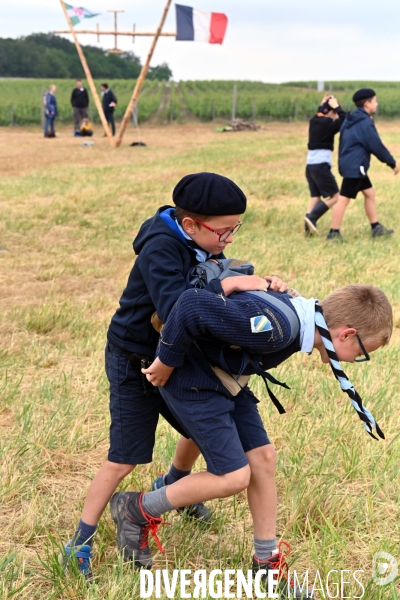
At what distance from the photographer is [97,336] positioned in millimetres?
5395

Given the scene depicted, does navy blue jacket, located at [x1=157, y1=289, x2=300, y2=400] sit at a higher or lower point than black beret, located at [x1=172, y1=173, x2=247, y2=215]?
lower

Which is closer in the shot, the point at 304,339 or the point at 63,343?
the point at 304,339

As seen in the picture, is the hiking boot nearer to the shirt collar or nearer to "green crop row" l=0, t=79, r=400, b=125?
the shirt collar

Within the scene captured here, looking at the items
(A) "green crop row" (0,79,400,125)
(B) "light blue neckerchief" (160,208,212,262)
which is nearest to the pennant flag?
(A) "green crop row" (0,79,400,125)

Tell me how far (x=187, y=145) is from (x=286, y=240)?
16191 millimetres

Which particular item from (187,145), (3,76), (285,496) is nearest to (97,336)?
(285,496)

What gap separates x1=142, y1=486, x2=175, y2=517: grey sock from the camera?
2662 millimetres

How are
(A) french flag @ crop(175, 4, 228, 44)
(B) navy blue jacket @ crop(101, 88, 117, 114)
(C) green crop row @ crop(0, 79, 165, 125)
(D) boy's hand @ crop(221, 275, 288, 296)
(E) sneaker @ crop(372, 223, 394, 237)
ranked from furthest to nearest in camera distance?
(C) green crop row @ crop(0, 79, 165, 125) → (B) navy blue jacket @ crop(101, 88, 117, 114) → (A) french flag @ crop(175, 4, 228, 44) → (E) sneaker @ crop(372, 223, 394, 237) → (D) boy's hand @ crop(221, 275, 288, 296)

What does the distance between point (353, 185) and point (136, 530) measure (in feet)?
22.3

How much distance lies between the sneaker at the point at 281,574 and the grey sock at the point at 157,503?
14.9 inches

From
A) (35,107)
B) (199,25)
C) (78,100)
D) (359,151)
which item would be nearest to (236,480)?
(359,151)

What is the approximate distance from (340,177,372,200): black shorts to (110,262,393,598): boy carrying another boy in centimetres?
658

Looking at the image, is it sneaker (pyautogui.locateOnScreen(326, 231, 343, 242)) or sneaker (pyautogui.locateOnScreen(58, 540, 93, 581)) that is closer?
sneaker (pyautogui.locateOnScreen(58, 540, 93, 581))

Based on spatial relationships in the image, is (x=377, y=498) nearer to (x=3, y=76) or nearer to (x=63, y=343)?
(x=63, y=343)
